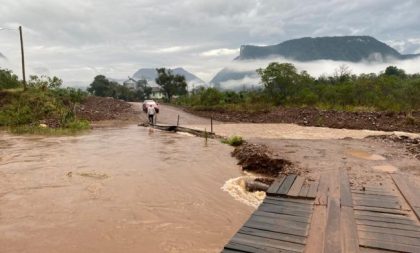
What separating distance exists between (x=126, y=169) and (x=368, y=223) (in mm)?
7059

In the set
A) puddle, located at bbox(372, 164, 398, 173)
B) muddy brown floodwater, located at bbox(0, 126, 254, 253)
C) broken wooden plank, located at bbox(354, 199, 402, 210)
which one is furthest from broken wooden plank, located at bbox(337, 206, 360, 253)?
puddle, located at bbox(372, 164, 398, 173)

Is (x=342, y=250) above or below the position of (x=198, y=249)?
above

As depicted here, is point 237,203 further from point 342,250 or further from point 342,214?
point 342,250

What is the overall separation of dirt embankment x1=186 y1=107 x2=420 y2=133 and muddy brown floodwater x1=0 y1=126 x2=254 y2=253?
33.8 ft

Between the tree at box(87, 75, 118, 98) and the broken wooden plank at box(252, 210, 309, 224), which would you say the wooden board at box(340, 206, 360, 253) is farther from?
the tree at box(87, 75, 118, 98)

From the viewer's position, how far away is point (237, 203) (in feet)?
25.4

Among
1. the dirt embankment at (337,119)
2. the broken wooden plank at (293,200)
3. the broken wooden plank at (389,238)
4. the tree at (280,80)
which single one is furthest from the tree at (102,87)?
the broken wooden plank at (389,238)

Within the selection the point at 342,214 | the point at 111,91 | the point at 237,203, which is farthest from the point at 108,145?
the point at 111,91

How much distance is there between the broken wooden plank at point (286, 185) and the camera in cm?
665

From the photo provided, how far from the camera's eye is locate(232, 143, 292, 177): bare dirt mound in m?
10.0

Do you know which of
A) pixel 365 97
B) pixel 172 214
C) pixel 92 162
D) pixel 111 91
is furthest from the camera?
pixel 111 91

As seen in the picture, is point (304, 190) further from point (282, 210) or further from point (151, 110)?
point (151, 110)

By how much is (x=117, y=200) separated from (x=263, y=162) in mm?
4322

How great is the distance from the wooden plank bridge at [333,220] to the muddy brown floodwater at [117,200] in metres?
0.97
